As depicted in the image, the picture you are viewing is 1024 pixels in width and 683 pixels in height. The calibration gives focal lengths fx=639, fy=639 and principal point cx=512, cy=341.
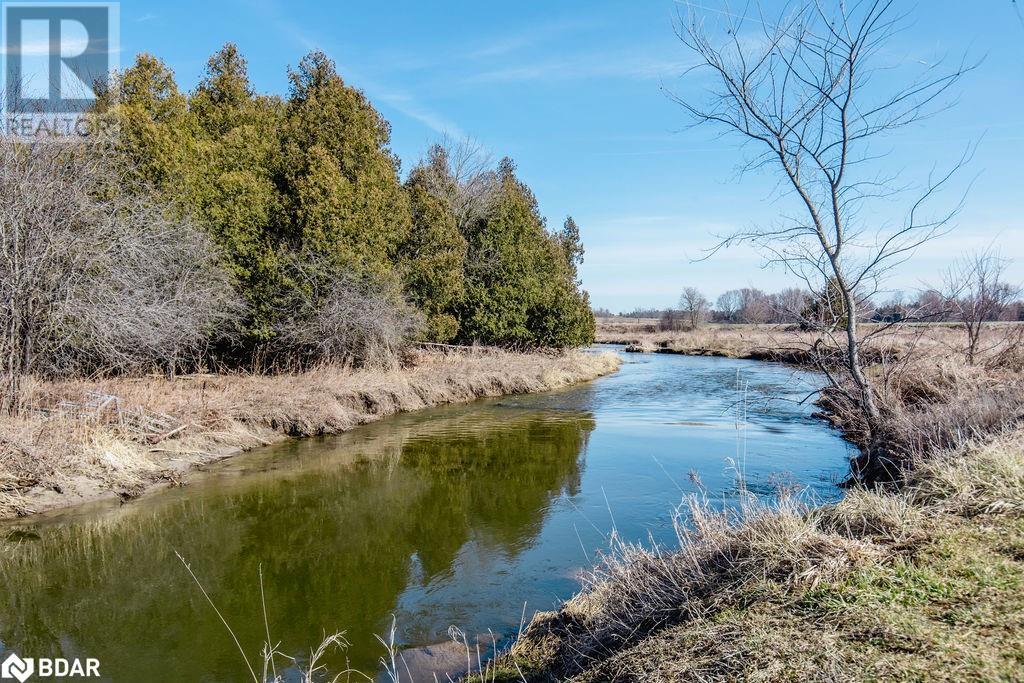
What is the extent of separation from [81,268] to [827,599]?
12.3 metres

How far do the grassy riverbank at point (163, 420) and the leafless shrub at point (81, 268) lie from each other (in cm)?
78

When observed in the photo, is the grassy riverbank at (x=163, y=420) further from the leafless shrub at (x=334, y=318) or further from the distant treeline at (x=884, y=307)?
the distant treeline at (x=884, y=307)

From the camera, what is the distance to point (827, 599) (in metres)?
3.66

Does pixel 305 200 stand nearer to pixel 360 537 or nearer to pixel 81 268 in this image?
pixel 81 268

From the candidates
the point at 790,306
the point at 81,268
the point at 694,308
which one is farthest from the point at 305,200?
the point at 694,308

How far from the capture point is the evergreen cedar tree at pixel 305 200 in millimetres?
16703

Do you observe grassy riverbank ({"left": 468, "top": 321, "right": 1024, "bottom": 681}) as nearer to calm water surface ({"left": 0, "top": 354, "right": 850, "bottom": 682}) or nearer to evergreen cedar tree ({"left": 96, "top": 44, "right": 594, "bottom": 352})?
calm water surface ({"left": 0, "top": 354, "right": 850, "bottom": 682})

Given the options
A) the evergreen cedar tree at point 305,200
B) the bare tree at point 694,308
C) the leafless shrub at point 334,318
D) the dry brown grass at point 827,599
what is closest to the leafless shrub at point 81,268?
the evergreen cedar tree at point 305,200

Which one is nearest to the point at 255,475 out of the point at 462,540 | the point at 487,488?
the point at 487,488

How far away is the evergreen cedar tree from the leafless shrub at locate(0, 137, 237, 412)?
6.50 feet

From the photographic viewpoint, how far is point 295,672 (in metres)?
5.07

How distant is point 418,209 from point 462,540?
16785 millimetres

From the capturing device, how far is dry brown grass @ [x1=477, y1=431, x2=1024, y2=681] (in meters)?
3.16

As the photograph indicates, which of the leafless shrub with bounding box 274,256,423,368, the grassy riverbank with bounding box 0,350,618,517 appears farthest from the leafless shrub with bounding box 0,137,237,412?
the leafless shrub with bounding box 274,256,423,368
